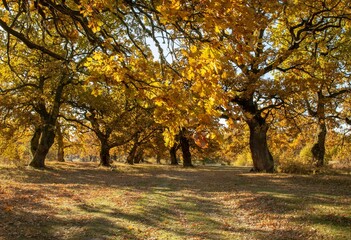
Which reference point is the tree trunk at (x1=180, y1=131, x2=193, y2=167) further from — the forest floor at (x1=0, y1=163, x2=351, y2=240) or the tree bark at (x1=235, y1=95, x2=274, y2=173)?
the forest floor at (x1=0, y1=163, x2=351, y2=240)

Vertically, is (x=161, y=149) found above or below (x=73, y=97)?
below

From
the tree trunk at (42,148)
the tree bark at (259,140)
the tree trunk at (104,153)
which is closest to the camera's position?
the tree bark at (259,140)

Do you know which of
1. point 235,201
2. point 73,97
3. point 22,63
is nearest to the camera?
point 235,201

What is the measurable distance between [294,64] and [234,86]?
397cm

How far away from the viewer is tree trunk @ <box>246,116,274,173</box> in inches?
897

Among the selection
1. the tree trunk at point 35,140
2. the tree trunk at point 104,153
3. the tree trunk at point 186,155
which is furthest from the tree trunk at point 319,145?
the tree trunk at point 35,140

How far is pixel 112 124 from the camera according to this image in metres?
27.0

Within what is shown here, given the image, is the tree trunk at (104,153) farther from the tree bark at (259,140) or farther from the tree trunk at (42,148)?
the tree bark at (259,140)

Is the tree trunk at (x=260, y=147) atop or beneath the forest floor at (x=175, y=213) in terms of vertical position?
atop

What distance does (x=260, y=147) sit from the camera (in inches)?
905

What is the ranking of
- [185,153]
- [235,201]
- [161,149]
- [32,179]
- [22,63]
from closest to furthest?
[235,201] → [32,179] → [22,63] → [185,153] → [161,149]

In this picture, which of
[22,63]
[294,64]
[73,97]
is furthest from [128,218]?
[73,97]

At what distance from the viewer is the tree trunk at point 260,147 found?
22.8m

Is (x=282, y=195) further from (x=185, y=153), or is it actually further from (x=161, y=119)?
(x=185, y=153)
